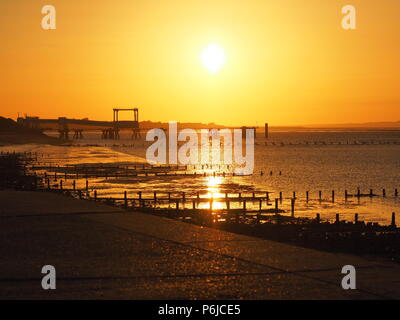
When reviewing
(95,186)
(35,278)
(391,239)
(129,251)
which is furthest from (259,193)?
(35,278)

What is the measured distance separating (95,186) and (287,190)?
21633 mm

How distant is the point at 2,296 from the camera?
1363cm

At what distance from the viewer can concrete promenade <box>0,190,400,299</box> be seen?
14.2 meters

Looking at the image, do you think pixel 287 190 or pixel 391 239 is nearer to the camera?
pixel 391 239

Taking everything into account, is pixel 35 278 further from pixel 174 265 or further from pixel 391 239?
pixel 391 239

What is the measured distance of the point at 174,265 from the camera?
17.0 m

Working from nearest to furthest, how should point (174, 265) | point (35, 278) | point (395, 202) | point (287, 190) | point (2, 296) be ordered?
1. point (2, 296)
2. point (35, 278)
3. point (174, 265)
4. point (395, 202)
5. point (287, 190)

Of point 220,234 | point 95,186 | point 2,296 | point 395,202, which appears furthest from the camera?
point 95,186

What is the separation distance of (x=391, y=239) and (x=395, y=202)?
3090 cm

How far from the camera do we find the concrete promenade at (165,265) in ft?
46.5

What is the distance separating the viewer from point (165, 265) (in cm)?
1702

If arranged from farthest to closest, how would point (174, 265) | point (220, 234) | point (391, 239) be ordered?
point (391, 239) < point (220, 234) < point (174, 265)

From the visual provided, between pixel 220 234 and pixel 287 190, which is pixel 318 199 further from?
pixel 220 234
